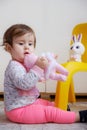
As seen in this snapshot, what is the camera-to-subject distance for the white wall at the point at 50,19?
5.54 ft

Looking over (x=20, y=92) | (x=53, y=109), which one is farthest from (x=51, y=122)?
(x=20, y=92)

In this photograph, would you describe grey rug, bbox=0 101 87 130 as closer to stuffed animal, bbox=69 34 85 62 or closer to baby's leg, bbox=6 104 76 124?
baby's leg, bbox=6 104 76 124

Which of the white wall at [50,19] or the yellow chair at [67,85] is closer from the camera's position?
the yellow chair at [67,85]

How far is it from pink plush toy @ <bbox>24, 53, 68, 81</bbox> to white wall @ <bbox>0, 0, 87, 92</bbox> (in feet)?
2.22

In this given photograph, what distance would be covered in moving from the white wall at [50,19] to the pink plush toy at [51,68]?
2.22 ft

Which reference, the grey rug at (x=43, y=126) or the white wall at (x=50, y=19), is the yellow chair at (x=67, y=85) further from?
the white wall at (x=50, y=19)

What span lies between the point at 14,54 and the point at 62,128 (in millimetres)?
336

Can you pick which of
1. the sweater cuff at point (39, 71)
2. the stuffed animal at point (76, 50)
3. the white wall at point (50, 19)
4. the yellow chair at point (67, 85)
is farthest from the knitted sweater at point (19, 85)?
the white wall at point (50, 19)

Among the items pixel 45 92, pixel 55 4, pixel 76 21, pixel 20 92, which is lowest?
pixel 45 92

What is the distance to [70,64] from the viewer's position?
3.93ft

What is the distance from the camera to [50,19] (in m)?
1.70

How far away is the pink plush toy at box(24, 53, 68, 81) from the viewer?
98cm

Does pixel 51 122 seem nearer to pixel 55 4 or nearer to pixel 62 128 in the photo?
pixel 62 128

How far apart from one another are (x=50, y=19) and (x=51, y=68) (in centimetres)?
78
